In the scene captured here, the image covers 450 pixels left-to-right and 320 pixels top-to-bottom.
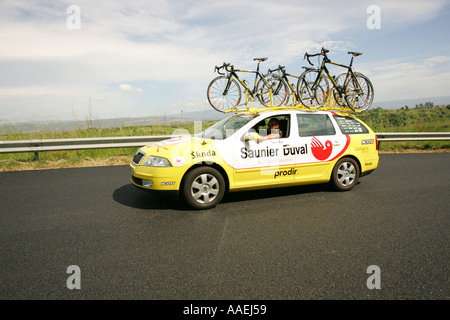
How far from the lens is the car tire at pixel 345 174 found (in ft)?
19.4

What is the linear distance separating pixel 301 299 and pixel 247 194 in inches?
131

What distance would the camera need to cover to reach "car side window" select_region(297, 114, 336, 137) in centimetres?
562

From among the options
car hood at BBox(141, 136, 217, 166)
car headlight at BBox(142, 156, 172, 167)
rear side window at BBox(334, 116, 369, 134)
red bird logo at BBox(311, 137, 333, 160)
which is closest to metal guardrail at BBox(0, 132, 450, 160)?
car hood at BBox(141, 136, 217, 166)

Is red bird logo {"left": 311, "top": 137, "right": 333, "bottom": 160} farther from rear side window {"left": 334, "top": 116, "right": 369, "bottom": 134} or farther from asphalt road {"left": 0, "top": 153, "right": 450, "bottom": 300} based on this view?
asphalt road {"left": 0, "top": 153, "right": 450, "bottom": 300}

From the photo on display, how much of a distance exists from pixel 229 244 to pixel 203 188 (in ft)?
4.60

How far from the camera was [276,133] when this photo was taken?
5.47 meters

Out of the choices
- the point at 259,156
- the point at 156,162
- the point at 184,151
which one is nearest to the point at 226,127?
the point at 259,156

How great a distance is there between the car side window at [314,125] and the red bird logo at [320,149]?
166mm

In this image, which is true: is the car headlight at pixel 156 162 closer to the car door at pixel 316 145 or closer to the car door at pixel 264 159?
the car door at pixel 264 159

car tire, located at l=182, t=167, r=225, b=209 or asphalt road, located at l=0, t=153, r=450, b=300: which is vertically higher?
car tire, located at l=182, t=167, r=225, b=209

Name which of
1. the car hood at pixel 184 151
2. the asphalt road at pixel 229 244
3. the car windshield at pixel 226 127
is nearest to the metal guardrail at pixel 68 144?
the asphalt road at pixel 229 244

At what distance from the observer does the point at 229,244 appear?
3.64m

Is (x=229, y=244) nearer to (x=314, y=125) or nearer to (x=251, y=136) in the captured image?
(x=251, y=136)

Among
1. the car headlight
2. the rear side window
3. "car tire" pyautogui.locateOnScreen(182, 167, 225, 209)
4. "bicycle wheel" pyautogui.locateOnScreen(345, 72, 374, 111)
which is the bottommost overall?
"car tire" pyautogui.locateOnScreen(182, 167, 225, 209)
